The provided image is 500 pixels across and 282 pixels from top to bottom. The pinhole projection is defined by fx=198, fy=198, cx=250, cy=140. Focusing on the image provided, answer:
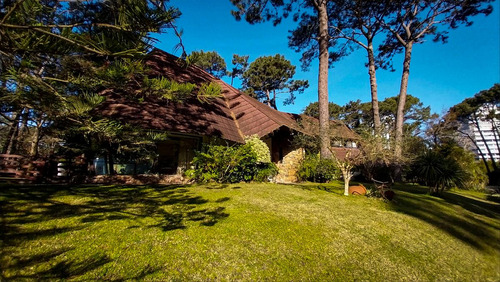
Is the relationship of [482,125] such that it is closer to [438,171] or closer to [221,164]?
[438,171]

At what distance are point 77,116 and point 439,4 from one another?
2241 centimetres

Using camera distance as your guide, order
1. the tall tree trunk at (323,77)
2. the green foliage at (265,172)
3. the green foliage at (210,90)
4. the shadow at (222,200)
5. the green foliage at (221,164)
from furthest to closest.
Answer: the tall tree trunk at (323,77), the green foliage at (265,172), the green foliage at (221,164), the shadow at (222,200), the green foliage at (210,90)

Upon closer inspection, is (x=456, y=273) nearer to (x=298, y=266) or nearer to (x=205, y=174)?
(x=298, y=266)

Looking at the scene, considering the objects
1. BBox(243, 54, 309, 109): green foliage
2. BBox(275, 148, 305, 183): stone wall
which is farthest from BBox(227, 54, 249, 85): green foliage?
BBox(275, 148, 305, 183): stone wall

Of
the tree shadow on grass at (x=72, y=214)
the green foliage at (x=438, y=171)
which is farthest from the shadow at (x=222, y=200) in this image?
the green foliage at (x=438, y=171)

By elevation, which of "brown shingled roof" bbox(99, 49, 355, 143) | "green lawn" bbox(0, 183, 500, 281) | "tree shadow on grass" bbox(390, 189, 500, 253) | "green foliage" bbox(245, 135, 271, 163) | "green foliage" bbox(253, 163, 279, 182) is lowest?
"tree shadow on grass" bbox(390, 189, 500, 253)

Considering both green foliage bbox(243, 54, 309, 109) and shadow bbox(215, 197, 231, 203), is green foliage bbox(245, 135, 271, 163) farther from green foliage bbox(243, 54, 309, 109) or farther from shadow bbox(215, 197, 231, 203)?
green foliage bbox(243, 54, 309, 109)

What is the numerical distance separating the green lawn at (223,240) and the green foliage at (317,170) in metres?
6.21

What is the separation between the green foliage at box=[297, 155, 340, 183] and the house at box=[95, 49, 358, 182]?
128 centimetres

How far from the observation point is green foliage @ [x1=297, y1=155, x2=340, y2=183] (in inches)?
493

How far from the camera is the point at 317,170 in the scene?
42.0ft

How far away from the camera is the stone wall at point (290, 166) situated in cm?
1423

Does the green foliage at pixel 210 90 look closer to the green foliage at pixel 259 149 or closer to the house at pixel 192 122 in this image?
the house at pixel 192 122

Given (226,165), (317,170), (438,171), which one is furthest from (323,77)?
(226,165)
